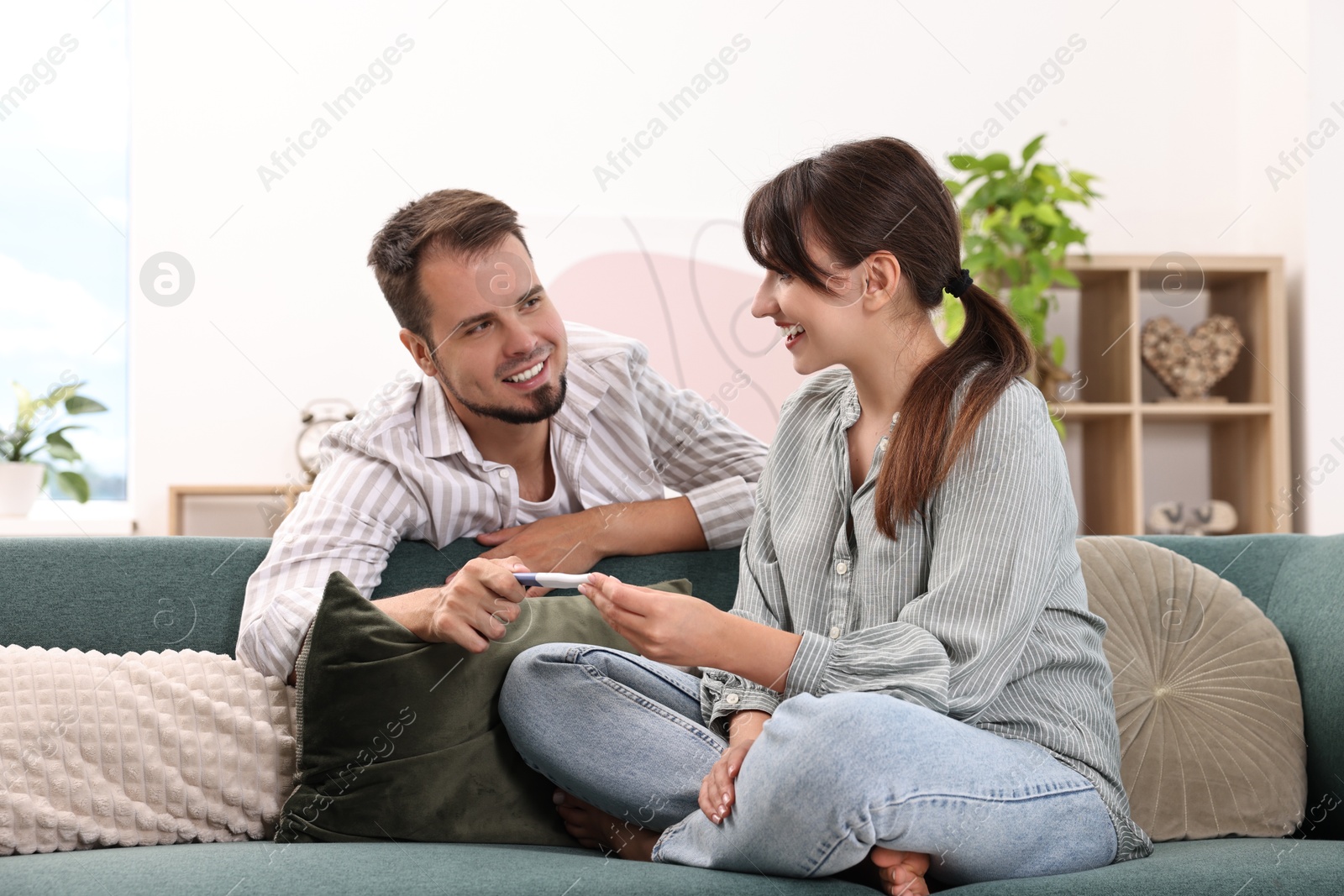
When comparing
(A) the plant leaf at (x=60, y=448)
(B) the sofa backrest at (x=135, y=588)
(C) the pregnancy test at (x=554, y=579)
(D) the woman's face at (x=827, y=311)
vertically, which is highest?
(D) the woman's face at (x=827, y=311)

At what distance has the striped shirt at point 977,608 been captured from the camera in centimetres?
116

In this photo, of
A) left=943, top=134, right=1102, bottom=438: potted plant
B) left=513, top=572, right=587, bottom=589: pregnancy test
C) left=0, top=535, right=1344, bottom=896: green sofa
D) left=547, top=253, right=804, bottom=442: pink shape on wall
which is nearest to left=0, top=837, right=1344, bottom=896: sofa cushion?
left=0, top=535, right=1344, bottom=896: green sofa

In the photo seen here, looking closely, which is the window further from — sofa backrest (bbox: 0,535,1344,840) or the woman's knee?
the woman's knee

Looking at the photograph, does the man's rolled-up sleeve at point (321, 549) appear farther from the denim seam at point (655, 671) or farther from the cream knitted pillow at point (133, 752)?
the denim seam at point (655, 671)

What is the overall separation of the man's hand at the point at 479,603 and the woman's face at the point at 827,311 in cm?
41

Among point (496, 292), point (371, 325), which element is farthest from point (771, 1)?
point (496, 292)

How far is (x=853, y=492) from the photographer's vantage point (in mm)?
1387

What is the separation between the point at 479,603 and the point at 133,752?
1.46 feet

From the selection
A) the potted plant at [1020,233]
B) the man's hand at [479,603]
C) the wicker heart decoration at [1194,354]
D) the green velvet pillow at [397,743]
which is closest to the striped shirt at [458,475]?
the green velvet pillow at [397,743]

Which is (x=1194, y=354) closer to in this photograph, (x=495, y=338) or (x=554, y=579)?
(x=495, y=338)

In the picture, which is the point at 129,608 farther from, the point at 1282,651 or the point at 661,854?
the point at 1282,651

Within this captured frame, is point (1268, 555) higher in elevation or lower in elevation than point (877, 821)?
higher

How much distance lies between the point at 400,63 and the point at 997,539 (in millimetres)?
3035

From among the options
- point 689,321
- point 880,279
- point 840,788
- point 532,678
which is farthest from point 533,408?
point 689,321
